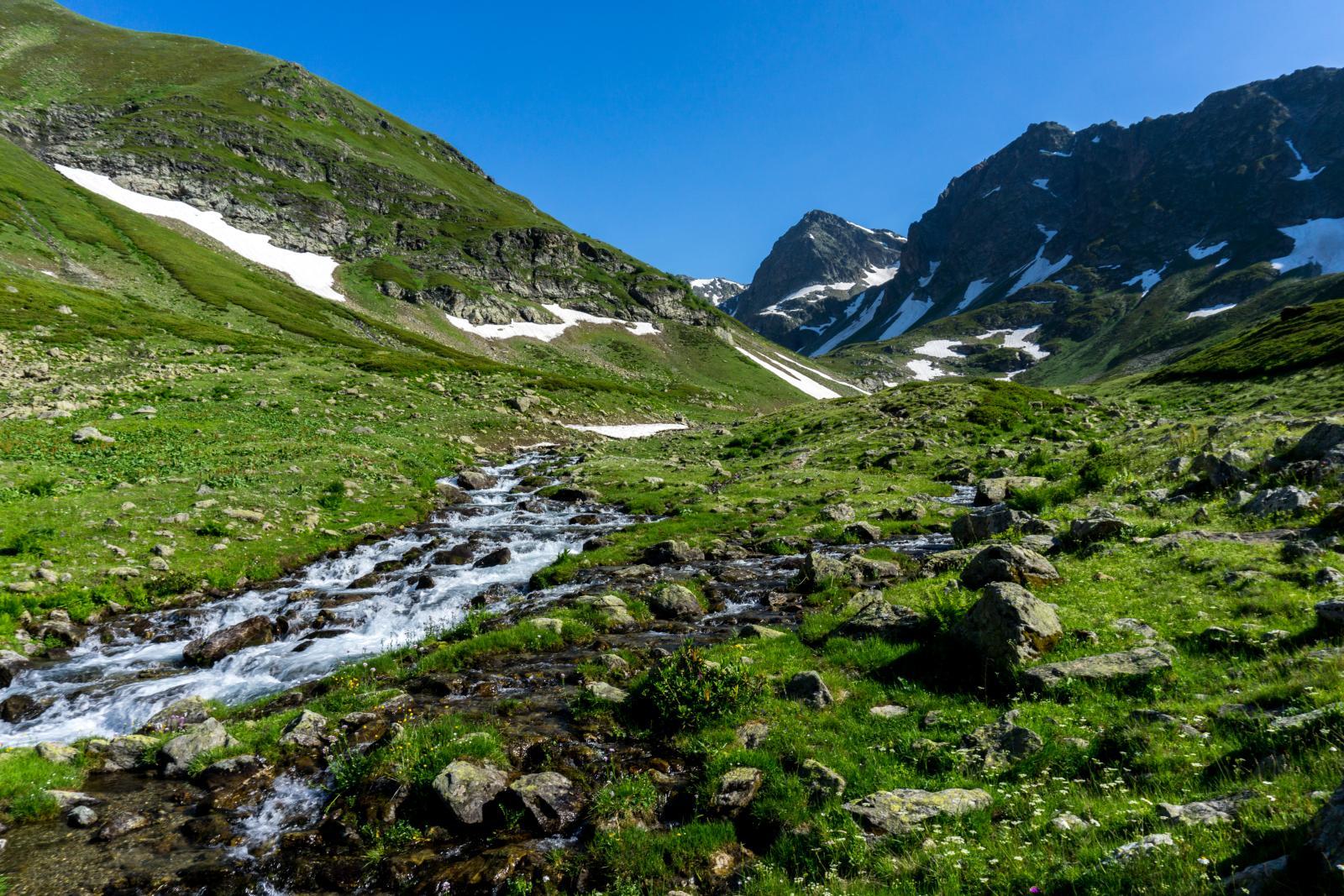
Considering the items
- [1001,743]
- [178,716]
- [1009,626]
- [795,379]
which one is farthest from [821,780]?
[795,379]

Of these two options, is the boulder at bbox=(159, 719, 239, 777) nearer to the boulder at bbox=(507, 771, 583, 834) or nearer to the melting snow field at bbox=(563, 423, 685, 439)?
the boulder at bbox=(507, 771, 583, 834)

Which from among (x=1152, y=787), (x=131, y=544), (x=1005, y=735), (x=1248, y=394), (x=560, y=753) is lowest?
(x=131, y=544)

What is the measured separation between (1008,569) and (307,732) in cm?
1597

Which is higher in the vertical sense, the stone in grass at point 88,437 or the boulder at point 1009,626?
the boulder at point 1009,626

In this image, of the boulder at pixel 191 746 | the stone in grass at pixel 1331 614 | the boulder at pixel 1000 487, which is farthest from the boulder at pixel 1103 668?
the boulder at pixel 1000 487

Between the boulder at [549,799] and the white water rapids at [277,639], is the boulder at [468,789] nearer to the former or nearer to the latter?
the boulder at [549,799]

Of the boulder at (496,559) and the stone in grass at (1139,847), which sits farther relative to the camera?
the boulder at (496,559)

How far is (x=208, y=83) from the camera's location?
17700cm

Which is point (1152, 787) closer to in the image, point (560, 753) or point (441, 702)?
point (560, 753)

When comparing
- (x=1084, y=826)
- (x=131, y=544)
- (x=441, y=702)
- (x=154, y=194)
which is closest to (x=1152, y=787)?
(x=1084, y=826)

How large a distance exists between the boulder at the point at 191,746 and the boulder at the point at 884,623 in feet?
42.5

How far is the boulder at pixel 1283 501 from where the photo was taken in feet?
49.1

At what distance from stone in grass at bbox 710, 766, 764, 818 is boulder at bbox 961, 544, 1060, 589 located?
875cm

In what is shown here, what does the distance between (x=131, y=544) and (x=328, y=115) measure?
229 m
